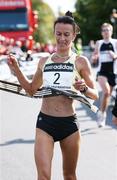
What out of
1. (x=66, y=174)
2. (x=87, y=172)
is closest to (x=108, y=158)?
(x=87, y=172)

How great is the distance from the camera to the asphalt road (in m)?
7.38

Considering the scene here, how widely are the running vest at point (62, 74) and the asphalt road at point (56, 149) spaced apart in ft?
6.91

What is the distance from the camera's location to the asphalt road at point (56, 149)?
7.38 meters

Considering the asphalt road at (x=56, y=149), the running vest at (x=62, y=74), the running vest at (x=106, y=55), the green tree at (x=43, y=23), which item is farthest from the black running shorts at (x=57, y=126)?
the green tree at (x=43, y=23)

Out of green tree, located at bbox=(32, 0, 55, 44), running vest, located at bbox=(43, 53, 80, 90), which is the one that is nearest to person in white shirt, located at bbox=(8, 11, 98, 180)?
running vest, located at bbox=(43, 53, 80, 90)

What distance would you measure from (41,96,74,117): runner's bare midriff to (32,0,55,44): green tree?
3118 inches

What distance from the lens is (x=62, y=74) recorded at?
5262 millimetres

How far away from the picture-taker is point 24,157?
327 inches

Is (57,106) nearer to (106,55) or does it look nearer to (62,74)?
(62,74)

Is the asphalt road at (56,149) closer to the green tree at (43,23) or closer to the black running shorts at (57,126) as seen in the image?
the black running shorts at (57,126)

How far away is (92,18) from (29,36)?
51.7m

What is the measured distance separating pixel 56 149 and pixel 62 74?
377cm

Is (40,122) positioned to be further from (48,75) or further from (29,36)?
(29,36)

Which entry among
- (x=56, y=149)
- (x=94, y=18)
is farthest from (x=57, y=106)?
(x=94, y=18)
